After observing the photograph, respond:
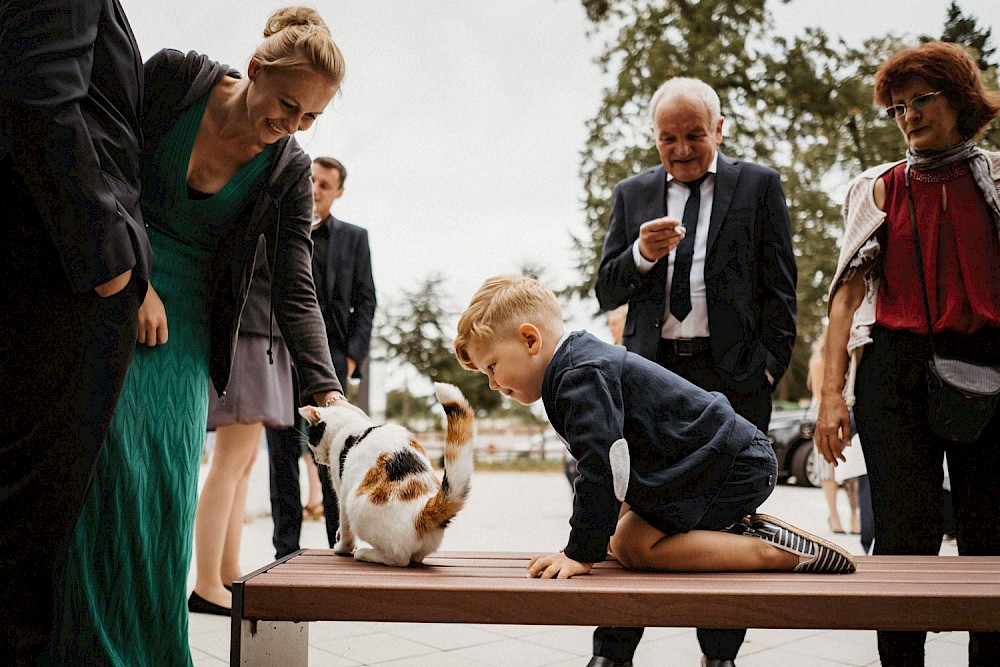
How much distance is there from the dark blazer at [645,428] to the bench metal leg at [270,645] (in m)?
0.72

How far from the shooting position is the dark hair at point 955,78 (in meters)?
2.63

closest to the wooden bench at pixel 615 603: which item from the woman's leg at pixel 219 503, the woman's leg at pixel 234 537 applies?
the woman's leg at pixel 219 503

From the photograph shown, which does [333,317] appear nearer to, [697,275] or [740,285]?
[697,275]

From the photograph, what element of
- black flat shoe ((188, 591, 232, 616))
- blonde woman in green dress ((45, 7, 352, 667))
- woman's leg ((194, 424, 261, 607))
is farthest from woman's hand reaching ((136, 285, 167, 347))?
black flat shoe ((188, 591, 232, 616))

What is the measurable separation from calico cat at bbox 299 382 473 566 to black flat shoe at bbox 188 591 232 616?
176cm

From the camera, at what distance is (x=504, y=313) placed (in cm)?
225

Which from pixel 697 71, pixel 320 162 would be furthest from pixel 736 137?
pixel 320 162

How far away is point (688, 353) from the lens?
9.94 ft

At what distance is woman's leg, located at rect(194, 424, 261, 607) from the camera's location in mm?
3762

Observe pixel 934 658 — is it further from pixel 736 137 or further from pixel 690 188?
pixel 736 137

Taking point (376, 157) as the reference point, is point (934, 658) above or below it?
below

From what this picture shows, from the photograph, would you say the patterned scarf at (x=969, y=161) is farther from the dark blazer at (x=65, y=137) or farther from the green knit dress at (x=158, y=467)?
the dark blazer at (x=65, y=137)

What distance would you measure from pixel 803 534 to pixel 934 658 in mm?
1701

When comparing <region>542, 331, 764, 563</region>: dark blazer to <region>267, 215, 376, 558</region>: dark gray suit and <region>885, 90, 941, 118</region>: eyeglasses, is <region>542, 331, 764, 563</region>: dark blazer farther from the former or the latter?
<region>267, 215, 376, 558</region>: dark gray suit
